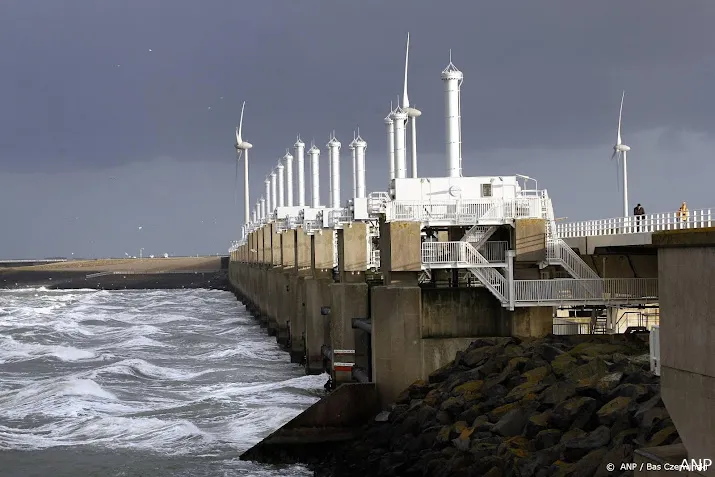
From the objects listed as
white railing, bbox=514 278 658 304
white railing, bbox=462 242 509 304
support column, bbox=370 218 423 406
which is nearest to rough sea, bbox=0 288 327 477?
support column, bbox=370 218 423 406

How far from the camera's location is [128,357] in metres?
61.0

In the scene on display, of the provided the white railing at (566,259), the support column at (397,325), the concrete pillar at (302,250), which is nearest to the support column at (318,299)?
the concrete pillar at (302,250)

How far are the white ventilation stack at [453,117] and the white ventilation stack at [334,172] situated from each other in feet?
138

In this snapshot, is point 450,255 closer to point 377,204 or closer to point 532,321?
point 532,321

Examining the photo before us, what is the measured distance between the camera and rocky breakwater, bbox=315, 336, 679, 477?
64.7 feet

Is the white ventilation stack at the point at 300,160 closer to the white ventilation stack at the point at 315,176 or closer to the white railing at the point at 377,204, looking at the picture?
the white ventilation stack at the point at 315,176

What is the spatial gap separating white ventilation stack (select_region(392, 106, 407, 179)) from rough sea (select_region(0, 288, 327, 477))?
9.99 meters

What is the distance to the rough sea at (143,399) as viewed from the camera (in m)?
30.8

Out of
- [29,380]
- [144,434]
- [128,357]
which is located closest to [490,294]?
[144,434]

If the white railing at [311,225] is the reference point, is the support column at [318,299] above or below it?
below

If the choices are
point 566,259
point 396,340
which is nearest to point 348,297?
point 396,340

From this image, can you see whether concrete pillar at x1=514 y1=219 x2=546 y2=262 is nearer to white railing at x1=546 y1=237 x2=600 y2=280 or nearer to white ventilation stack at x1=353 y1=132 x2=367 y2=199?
white railing at x1=546 y1=237 x2=600 y2=280

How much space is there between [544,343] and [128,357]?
36662 mm

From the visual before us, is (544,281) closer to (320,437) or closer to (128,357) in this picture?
(320,437)
